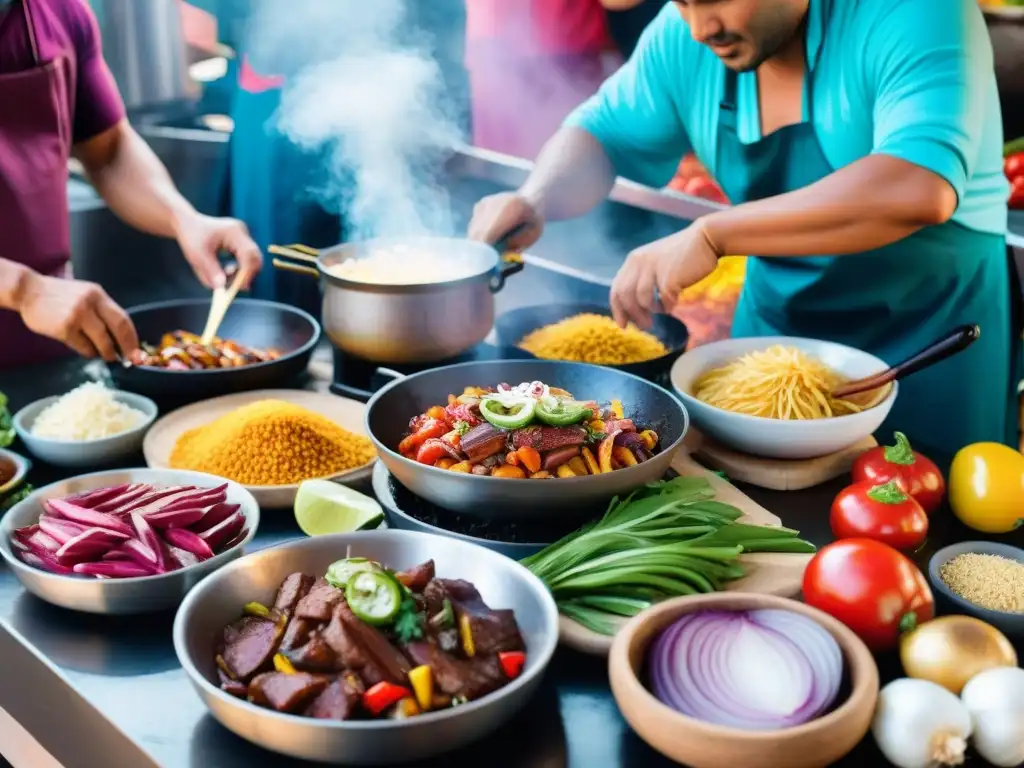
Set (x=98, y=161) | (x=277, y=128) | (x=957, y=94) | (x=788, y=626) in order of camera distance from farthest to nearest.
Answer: (x=277, y=128) → (x=98, y=161) → (x=957, y=94) → (x=788, y=626)

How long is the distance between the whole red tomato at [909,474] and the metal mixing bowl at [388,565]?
766 mm

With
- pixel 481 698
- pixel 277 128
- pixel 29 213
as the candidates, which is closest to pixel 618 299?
pixel 481 698

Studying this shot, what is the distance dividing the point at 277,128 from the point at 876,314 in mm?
2153

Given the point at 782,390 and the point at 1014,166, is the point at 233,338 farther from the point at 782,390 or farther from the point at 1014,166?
the point at 1014,166

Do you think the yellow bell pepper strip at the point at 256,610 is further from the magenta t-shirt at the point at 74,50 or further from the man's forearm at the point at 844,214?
the magenta t-shirt at the point at 74,50

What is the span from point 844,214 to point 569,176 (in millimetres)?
925

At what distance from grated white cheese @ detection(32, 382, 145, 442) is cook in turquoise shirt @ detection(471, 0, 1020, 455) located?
104 cm

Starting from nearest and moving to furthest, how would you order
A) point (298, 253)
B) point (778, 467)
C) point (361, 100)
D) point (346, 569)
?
point (346, 569)
point (778, 467)
point (298, 253)
point (361, 100)

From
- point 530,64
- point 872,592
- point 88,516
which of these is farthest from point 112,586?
point 530,64

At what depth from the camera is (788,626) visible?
4.24ft

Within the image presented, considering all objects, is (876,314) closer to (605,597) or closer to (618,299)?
(618,299)

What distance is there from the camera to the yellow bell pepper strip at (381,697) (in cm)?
118

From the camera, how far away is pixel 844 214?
2162mm

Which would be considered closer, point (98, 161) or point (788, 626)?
point (788, 626)
